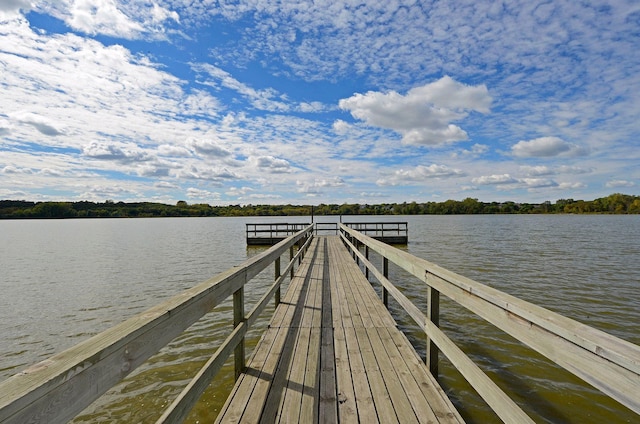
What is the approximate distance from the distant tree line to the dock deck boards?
268 feet

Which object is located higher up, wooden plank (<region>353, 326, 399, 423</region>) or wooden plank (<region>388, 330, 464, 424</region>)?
wooden plank (<region>388, 330, 464, 424</region>)

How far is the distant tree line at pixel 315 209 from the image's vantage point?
298 ft

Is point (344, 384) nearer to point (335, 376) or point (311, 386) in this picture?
point (335, 376)

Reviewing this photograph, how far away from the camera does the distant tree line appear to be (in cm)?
9094

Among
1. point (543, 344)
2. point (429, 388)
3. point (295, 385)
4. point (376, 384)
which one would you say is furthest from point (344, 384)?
point (543, 344)

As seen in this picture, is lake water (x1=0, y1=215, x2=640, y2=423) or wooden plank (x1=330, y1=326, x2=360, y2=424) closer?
wooden plank (x1=330, y1=326, x2=360, y2=424)

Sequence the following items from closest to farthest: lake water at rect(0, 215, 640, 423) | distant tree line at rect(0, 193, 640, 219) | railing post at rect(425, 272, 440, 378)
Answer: railing post at rect(425, 272, 440, 378) < lake water at rect(0, 215, 640, 423) < distant tree line at rect(0, 193, 640, 219)

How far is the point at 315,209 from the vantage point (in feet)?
341

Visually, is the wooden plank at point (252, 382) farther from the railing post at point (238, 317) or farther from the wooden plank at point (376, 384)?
the wooden plank at point (376, 384)

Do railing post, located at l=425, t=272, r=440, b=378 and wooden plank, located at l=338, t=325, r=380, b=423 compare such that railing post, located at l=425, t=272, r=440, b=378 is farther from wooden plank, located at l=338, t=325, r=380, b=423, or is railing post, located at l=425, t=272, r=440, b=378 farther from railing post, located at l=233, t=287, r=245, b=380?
railing post, located at l=233, t=287, r=245, b=380

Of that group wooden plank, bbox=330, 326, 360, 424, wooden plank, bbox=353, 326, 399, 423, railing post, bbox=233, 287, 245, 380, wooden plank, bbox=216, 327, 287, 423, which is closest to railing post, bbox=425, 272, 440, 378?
wooden plank, bbox=353, 326, 399, 423

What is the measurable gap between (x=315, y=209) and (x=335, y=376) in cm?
10110

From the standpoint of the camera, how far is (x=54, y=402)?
0.94 meters

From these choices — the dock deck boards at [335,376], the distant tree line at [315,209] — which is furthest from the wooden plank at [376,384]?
the distant tree line at [315,209]
